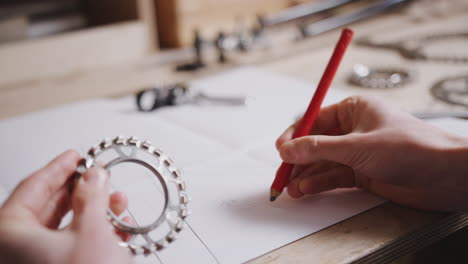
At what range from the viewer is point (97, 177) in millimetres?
338

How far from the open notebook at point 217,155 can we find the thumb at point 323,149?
0.05 m

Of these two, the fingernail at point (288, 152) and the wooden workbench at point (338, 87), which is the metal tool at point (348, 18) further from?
the fingernail at point (288, 152)

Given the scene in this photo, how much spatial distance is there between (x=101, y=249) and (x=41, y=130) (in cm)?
46

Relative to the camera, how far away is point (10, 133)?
0.70 metres

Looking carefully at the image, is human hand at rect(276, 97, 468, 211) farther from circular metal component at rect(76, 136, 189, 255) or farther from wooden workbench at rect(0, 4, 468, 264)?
circular metal component at rect(76, 136, 189, 255)

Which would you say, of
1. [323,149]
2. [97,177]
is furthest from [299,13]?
[97,177]

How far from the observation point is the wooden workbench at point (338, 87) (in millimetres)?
399

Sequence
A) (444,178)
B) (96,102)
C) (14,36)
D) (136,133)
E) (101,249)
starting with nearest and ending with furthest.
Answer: (101,249) < (444,178) < (136,133) < (96,102) < (14,36)

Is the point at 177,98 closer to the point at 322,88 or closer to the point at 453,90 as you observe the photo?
the point at 322,88

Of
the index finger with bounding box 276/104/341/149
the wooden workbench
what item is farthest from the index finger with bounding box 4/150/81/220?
the index finger with bounding box 276/104/341/149

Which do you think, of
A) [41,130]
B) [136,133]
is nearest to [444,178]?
[136,133]

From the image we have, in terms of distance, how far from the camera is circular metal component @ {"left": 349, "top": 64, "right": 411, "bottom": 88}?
82 cm

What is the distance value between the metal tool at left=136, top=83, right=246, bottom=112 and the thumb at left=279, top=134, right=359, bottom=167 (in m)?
0.32

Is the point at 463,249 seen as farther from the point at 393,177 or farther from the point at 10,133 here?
the point at 10,133
